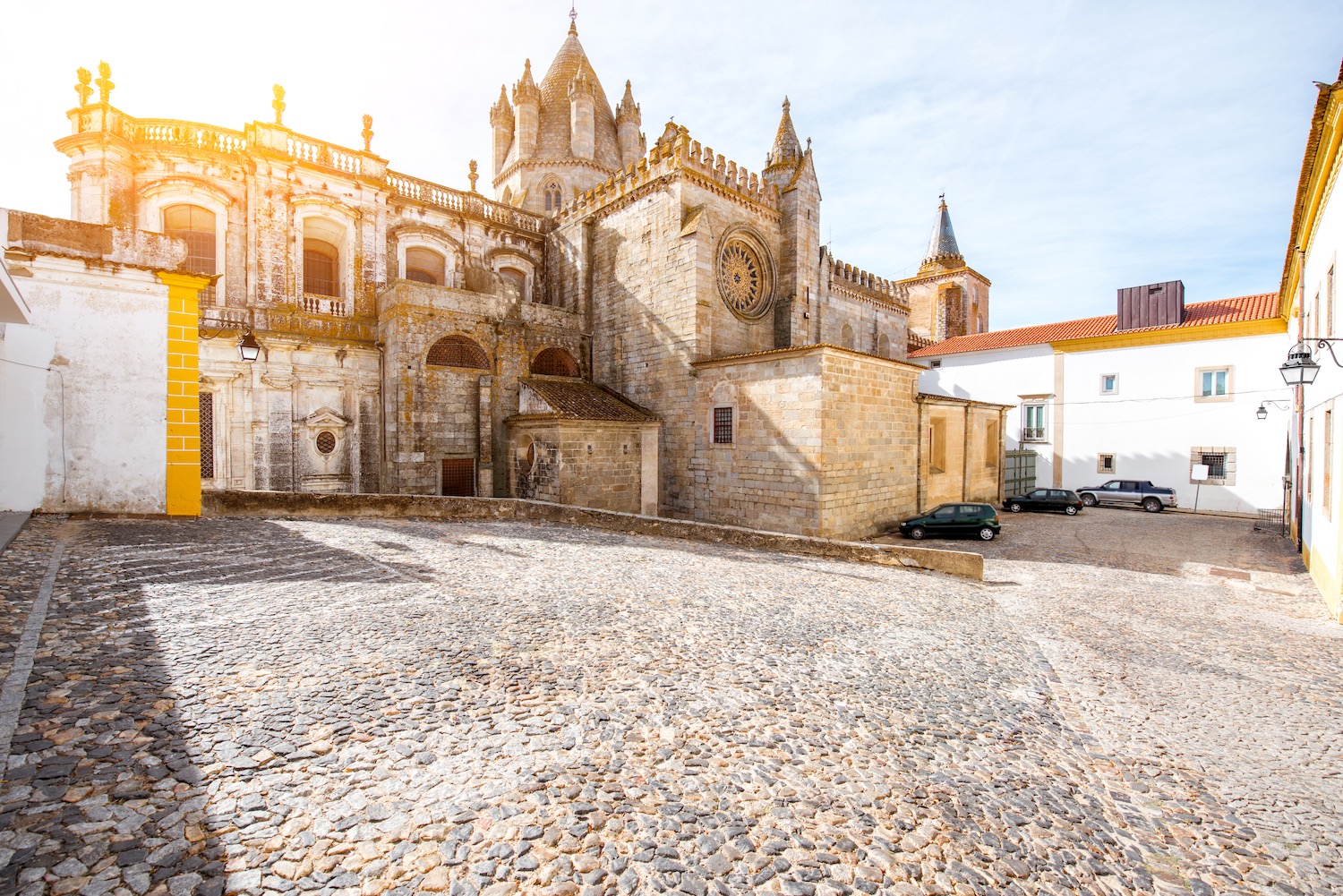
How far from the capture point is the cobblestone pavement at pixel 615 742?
8.16 feet

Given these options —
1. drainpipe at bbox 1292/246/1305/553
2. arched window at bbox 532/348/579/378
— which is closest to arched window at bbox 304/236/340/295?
arched window at bbox 532/348/579/378

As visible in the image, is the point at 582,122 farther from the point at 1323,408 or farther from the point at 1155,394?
the point at 1155,394

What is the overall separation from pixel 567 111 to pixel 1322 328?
25.2 metres

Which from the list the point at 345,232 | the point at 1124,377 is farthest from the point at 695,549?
the point at 1124,377

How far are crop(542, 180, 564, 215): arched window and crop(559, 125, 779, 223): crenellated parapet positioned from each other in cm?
541

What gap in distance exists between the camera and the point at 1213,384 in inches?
834

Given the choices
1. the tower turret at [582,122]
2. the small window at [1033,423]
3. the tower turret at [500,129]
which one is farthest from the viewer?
the tower turret at [500,129]

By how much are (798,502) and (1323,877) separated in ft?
36.6

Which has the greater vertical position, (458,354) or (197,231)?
(197,231)

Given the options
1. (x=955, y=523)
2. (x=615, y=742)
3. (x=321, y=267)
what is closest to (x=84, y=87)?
(x=321, y=267)

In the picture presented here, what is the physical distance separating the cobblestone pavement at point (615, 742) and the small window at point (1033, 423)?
20.2 meters

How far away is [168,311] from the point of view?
884 cm

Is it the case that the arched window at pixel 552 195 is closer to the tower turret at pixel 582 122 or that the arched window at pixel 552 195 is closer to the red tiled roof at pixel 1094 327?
the tower turret at pixel 582 122

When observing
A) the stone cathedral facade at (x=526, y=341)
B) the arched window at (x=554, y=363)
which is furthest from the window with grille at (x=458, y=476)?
the arched window at (x=554, y=363)
